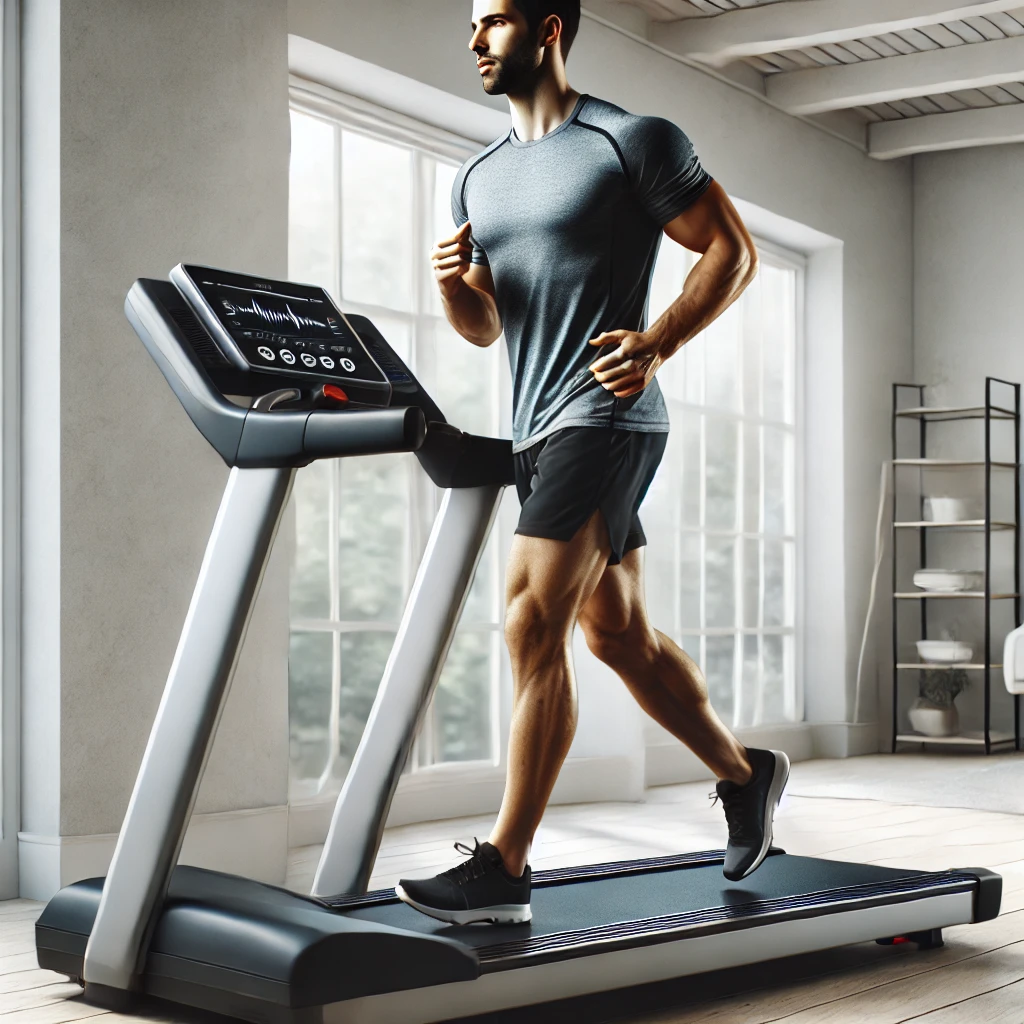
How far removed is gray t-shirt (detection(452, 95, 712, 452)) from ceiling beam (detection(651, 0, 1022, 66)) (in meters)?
3.07

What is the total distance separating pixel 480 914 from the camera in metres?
1.98

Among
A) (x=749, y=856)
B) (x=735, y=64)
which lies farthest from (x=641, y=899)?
(x=735, y=64)

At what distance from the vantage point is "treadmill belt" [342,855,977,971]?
6.28 ft

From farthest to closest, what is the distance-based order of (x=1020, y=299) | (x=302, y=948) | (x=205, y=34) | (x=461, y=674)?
(x=1020, y=299), (x=461, y=674), (x=205, y=34), (x=302, y=948)

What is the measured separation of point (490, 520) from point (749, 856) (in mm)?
719

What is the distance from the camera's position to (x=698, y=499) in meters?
5.46

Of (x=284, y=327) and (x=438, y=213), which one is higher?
(x=438, y=213)

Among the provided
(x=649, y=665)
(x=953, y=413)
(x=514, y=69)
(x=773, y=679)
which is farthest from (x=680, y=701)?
(x=953, y=413)

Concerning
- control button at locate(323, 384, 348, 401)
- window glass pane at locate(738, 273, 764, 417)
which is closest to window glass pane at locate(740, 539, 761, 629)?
window glass pane at locate(738, 273, 764, 417)

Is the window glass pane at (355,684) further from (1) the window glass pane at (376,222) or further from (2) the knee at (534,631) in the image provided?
(2) the knee at (534,631)

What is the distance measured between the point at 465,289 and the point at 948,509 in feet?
14.4

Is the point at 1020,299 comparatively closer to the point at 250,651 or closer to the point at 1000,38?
the point at 1000,38

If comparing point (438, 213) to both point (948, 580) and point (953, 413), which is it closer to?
point (948, 580)

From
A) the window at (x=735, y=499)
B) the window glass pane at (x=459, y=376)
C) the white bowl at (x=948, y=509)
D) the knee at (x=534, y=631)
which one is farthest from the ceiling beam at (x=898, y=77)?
the knee at (x=534, y=631)
